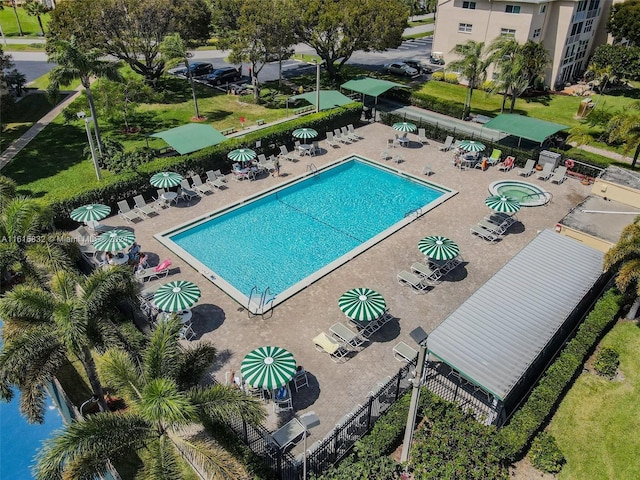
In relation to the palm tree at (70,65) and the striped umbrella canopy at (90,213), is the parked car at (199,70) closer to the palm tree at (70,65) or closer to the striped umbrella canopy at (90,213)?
the palm tree at (70,65)

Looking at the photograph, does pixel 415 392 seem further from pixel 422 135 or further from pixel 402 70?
pixel 402 70

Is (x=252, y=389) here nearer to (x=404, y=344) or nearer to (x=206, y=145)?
(x=404, y=344)

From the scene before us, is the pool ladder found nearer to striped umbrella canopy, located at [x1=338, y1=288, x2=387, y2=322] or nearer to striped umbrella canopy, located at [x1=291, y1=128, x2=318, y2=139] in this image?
striped umbrella canopy, located at [x1=338, y1=288, x2=387, y2=322]

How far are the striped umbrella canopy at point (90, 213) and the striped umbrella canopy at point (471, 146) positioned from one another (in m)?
21.3

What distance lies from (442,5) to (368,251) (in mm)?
36969

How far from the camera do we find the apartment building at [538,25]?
42219 millimetres

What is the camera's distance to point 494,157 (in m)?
30.1

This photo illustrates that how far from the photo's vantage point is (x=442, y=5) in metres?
47.5

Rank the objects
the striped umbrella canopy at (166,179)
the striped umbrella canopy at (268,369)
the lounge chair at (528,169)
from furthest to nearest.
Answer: the lounge chair at (528,169) < the striped umbrella canopy at (166,179) < the striped umbrella canopy at (268,369)

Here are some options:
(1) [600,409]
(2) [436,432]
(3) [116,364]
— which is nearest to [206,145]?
(3) [116,364]

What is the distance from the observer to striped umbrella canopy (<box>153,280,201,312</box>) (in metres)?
16.3

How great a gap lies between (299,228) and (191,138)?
Result: 29.9 ft

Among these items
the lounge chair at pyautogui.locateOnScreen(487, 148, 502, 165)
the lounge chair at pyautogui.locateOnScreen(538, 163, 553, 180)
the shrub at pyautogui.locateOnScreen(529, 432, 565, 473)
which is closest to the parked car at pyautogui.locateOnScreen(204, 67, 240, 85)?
the lounge chair at pyautogui.locateOnScreen(487, 148, 502, 165)

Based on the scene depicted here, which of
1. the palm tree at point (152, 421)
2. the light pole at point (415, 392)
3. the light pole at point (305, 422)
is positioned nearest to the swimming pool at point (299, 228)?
the palm tree at point (152, 421)
